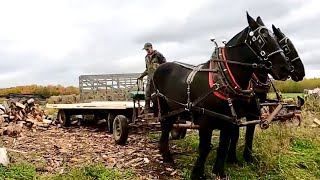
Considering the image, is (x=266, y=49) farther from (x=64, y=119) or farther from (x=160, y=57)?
(x=64, y=119)

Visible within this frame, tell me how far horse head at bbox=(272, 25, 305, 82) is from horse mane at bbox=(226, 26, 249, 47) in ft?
2.18

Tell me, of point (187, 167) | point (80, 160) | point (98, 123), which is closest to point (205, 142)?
point (187, 167)

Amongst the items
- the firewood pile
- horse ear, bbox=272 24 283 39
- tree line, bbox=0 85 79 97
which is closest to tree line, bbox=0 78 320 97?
tree line, bbox=0 85 79 97

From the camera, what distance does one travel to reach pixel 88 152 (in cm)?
791

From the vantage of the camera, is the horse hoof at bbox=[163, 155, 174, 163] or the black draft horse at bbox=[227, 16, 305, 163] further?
the horse hoof at bbox=[163, 155, 174, 163]

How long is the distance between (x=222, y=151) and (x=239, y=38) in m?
→ 1.55

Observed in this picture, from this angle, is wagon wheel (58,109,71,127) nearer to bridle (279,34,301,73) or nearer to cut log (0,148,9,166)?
cut log (0,148,9,166)

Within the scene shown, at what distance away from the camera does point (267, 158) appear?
6.58 m

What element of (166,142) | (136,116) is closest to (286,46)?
(166,142)

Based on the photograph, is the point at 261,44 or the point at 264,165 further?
the point at 264,165

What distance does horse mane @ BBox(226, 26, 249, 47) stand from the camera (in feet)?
18.4

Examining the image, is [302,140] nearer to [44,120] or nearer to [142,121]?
[142,121]

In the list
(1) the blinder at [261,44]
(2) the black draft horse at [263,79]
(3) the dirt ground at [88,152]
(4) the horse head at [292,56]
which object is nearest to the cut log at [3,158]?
(3) the dirt ground at [88,152]

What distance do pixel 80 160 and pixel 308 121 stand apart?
257 inches
